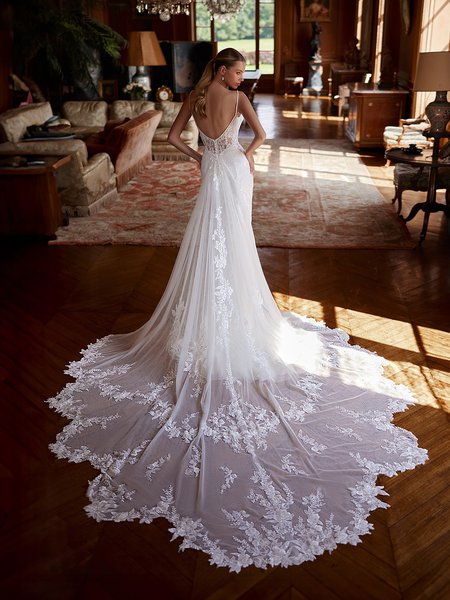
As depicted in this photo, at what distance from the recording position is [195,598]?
7.44 feet

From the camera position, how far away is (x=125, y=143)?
816 centimetres

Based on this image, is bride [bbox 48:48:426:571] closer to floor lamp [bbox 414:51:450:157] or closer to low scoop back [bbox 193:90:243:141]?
low scoop back [bbox 193:90:243:141]

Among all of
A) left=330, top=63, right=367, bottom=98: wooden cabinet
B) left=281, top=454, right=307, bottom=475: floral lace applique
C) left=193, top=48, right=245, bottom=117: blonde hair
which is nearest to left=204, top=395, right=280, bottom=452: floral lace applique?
left=281, top=454, right=307, bottom=475: floral lace applique

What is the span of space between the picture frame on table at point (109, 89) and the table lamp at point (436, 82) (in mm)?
9412

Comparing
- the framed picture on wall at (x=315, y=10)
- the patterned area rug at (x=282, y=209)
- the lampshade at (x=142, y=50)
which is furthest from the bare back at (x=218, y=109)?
the framed picture on wall at (x=315, y=10)

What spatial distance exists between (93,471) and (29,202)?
407 centimetres

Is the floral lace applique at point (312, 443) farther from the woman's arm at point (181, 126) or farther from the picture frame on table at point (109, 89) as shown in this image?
the picture frame on table at point (109, 89)

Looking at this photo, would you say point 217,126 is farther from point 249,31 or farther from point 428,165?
point 249,31

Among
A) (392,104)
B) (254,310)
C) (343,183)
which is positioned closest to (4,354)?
(254,310)

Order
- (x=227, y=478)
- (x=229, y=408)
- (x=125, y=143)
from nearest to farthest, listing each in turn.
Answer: (x=227, y=478)
(x=229, y=408)
(x=125, y=143)

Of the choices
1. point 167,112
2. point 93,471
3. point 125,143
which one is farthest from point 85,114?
point 93,471

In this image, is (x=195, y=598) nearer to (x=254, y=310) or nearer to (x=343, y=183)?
(x=254, y=310)

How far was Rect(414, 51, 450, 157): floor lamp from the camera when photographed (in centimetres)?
581

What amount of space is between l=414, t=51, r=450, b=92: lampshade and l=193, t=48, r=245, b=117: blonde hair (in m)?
3.12
